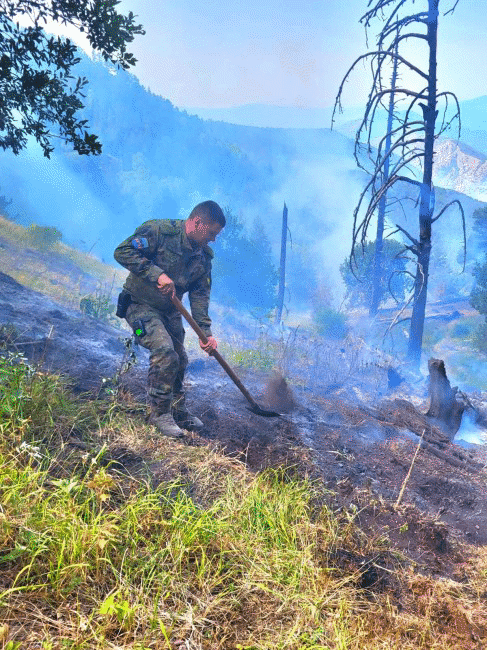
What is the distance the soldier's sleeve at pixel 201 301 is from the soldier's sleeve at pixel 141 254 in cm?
57

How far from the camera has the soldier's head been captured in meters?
4.14

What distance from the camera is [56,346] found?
591cm

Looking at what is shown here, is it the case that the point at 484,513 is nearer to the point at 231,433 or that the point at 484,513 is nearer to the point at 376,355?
the point at 231,433

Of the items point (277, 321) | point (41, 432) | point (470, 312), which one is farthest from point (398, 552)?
point (470, 312)

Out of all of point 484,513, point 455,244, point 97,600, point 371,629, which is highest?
point 455,244

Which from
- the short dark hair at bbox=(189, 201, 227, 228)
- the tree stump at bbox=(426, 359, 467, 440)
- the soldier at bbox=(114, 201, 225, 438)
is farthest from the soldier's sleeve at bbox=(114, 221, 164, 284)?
the tree stump at bbox=(426, 359, 467, 440)

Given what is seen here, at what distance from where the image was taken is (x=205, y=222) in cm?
415

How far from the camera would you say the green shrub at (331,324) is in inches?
620

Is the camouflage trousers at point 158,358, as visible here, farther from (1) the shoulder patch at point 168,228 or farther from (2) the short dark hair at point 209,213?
(2) the short dark hair at point 209,213

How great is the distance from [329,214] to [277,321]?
19999 millimetres

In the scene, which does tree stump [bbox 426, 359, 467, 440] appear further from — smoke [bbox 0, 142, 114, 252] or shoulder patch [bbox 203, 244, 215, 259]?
smoke [bbox 0, 142, 114, 252]

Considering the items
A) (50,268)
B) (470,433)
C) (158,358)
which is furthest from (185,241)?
(50,268)

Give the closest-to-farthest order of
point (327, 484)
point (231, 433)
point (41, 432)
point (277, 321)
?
point (41, 432) → point (327, 484) → point (231, 433) → point (277, 321)

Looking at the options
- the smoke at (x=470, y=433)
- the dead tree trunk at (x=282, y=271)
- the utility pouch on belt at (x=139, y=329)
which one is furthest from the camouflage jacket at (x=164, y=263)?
the dead tree trunk at (x=282, y=271)
